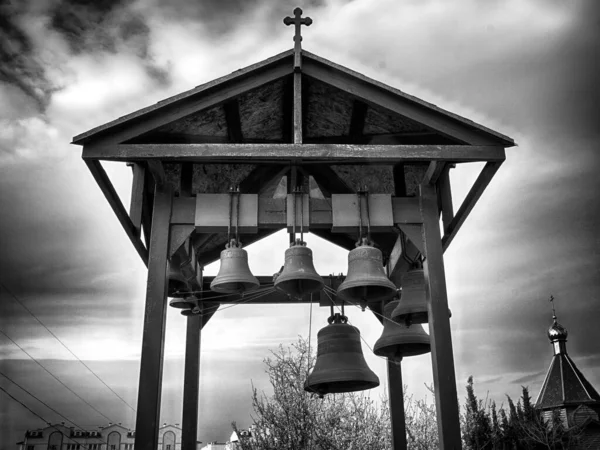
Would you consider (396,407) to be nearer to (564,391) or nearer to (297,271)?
(297,271)

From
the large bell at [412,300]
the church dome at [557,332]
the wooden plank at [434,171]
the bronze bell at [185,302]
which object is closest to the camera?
the wooden plank at [434,171]

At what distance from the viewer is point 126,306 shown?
18.8 metres

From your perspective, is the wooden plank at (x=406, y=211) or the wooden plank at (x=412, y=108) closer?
the wooden plank at (x=412, y=108)

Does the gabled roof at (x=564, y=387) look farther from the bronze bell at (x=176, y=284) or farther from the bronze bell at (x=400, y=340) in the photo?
the bronze bell at (x=176, y=284)

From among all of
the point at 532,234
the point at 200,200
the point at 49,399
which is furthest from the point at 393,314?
the point at 532,234

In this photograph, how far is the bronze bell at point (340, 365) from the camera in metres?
7.21

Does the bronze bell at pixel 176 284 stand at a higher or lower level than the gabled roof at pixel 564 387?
lower

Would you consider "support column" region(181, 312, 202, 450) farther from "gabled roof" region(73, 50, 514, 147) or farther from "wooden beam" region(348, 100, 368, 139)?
"wooden beam" region(348, 100, 368, 139)

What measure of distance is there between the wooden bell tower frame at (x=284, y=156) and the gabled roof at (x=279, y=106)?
0.01m

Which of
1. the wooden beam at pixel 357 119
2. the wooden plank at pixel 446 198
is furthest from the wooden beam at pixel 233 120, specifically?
the wooden plank at pixel 446 198

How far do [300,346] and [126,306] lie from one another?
18.4 feet

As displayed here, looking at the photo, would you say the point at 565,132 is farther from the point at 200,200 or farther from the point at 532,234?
the point at 200,200

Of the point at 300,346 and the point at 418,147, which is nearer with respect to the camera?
the point at 418,147

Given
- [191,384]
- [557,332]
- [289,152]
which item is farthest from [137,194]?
[557,332]
